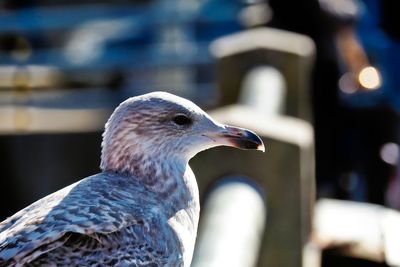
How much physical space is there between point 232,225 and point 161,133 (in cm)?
47

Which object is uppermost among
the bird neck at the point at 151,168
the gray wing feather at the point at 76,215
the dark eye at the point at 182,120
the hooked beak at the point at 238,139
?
the dark eye at the point at 182,120

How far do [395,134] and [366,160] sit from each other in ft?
0.97

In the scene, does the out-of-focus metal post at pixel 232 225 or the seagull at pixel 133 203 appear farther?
the out-of-focus metal post at pixel 232 225

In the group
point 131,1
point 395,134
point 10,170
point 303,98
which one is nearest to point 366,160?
point 395,134

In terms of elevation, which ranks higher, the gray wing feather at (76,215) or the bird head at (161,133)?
the bird head at (161,133)

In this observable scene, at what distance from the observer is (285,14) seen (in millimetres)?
8984

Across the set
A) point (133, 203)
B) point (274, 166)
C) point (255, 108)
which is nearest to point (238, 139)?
point (133, 203)

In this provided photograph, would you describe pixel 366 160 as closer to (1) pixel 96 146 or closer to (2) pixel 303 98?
(2) pixel 303 98

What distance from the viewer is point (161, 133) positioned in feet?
14.8

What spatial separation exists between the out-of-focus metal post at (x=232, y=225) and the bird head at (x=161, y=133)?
0.70 feet

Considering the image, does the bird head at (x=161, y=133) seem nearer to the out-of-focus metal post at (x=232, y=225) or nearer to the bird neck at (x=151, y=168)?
the bird neck at (x=151, y=168)

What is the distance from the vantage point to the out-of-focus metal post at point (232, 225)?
13.1 ft

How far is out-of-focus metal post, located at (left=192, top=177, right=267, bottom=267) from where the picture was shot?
4.01 m

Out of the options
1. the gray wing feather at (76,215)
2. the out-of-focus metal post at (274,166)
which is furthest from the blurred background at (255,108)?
the gray wing feather at (76,215)
